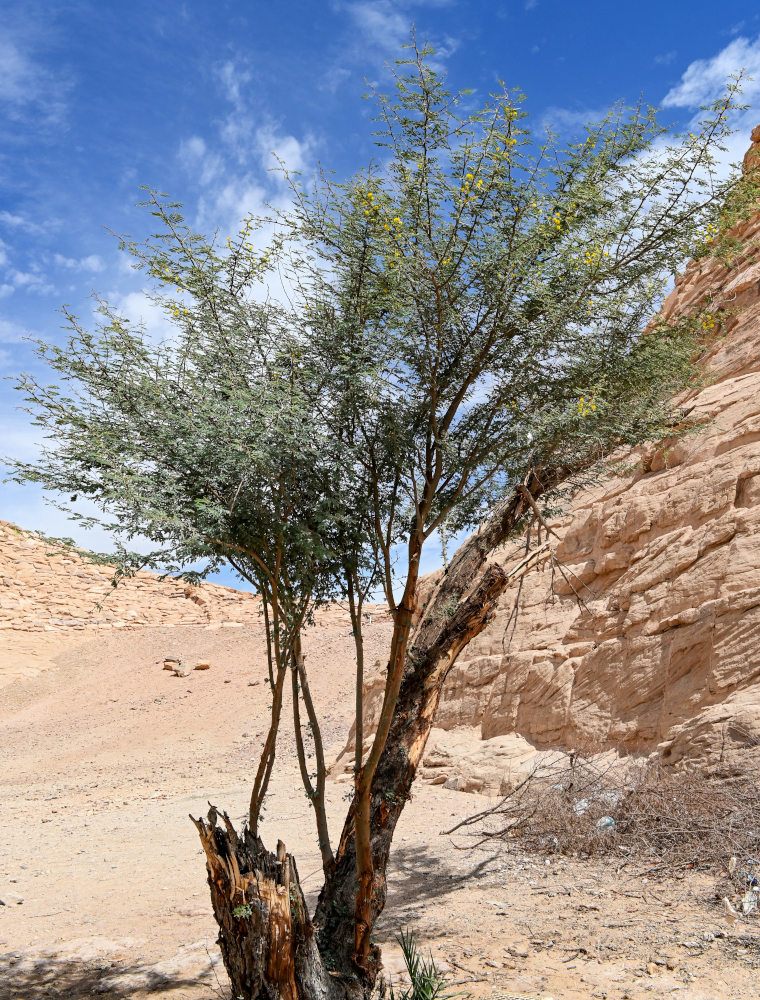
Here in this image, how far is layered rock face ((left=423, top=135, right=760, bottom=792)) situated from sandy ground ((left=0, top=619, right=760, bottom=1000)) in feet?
4.61

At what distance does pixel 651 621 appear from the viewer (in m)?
10.6

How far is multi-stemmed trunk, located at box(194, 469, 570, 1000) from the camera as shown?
505 centimetres

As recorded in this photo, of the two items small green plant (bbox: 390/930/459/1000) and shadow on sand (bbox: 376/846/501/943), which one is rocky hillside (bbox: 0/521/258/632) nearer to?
shadow on sand (bbox: 376/846/501/943)

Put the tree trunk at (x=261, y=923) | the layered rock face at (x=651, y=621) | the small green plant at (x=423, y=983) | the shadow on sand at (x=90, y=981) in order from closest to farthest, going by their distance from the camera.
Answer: the tree trunk at (x=261, y=923) → the small green plant at (x=423, y=983) → the shadow on sand at (x=90, y=981) → the layered rock face at (x=651, y=621)

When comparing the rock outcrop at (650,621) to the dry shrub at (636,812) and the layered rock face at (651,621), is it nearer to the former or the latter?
the layered rock face at (651,621)

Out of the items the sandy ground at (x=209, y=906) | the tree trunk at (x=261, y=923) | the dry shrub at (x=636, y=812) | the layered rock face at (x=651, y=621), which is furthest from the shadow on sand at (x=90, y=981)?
the layered rock face at (x=651, y=621)

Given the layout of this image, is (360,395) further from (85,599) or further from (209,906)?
(85,599)

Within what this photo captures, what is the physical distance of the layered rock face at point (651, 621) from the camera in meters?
9.52

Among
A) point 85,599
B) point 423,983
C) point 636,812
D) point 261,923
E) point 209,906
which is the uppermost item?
point 85,599

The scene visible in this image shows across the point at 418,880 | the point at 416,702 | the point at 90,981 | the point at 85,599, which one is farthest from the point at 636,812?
the point at 85,599

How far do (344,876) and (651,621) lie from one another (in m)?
5.80

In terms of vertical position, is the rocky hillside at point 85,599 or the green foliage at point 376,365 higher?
the rocky hillside at point 85,599

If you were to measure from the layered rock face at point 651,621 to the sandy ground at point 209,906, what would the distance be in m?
1.41

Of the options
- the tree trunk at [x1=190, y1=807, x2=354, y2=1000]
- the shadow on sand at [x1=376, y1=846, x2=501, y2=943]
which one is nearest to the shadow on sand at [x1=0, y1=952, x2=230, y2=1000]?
the tree trunk at [x1=190, y1=807, x2=354, y2=1000]
